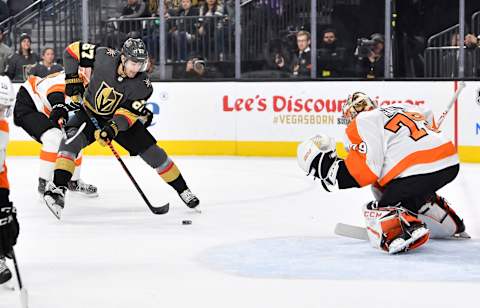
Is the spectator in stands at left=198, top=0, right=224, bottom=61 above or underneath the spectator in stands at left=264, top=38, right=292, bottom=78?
above

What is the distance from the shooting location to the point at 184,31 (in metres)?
8.27

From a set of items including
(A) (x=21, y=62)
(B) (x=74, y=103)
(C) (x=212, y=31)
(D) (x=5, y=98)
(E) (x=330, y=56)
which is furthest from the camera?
(A) (x=21, y=62)

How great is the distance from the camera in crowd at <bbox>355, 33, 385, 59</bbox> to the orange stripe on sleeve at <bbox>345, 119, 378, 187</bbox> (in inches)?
164

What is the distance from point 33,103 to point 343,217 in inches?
75.5

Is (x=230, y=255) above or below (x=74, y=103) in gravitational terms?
below

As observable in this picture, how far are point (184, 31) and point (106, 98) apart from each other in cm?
352

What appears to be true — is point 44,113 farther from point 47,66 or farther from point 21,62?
Result: point 21,62

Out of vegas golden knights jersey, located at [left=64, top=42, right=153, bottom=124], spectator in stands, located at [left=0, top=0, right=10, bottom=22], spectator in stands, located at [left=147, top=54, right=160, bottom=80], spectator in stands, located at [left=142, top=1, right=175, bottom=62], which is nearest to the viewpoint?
vegas golden knights jersey, located at [left=64, top=42, right=153, bottom=124]

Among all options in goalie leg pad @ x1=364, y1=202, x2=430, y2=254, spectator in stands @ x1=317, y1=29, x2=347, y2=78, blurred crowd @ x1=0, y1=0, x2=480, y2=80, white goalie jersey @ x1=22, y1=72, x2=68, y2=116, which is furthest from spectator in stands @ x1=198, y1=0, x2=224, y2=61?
goalie leg pad @ x1=364, y1=202, x2=430, y2=254

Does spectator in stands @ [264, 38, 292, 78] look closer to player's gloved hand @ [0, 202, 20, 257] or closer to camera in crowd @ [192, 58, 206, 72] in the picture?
camera in crowd @ [192, 58, 206, 72]

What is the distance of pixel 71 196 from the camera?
552 centimetres

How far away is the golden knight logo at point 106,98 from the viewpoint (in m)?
4.82

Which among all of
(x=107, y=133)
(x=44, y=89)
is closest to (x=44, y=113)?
(x=44, y=89)

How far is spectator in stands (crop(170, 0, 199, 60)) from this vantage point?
823cm
